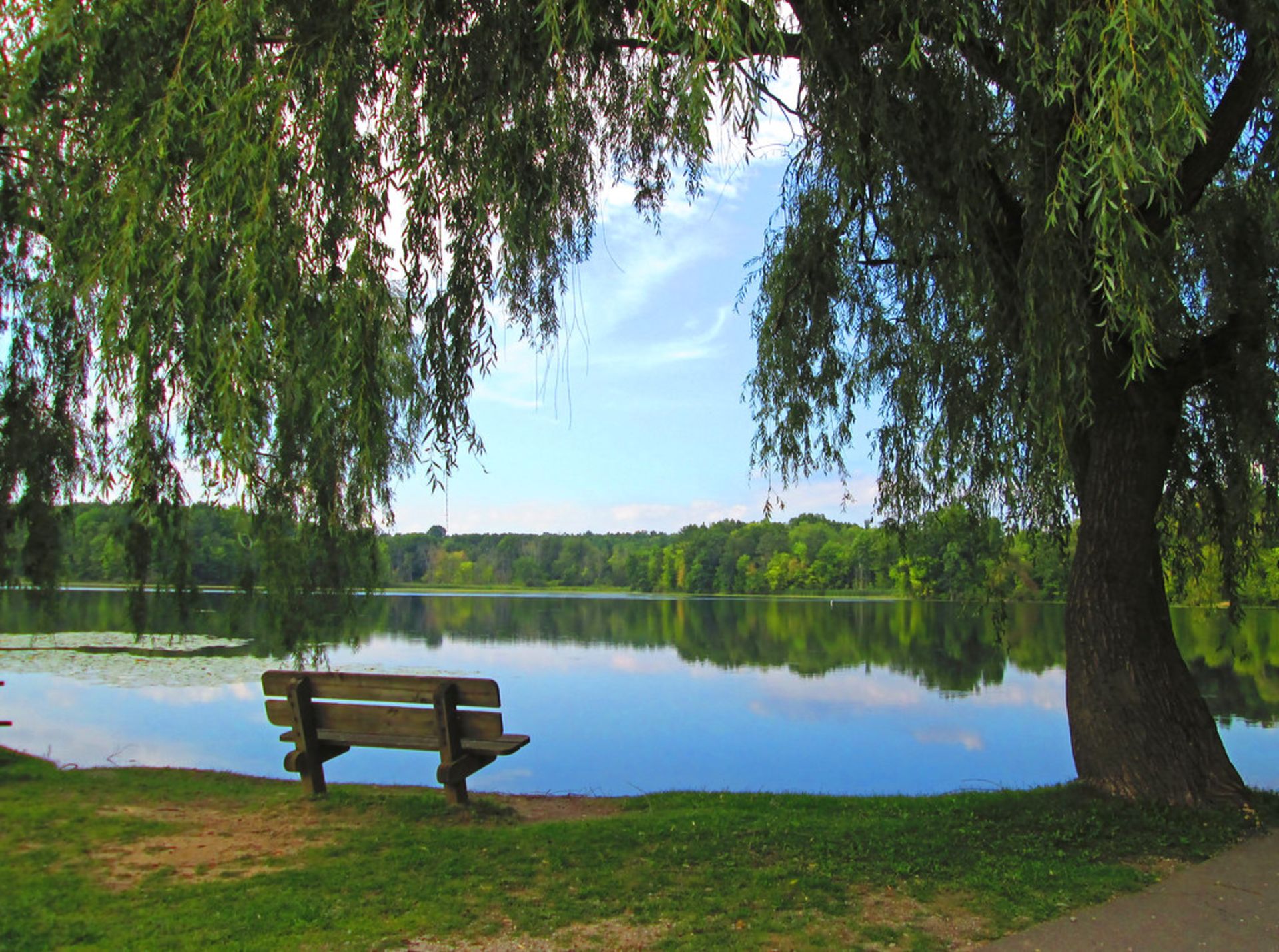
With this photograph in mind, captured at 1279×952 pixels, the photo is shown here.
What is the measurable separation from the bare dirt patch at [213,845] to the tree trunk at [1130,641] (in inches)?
163

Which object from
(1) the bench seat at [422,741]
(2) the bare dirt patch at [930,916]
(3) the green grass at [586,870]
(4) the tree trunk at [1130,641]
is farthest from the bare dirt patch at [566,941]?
(4) the tree trunk at [1130,641]

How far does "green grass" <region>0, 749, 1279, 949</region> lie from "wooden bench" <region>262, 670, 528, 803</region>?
29 centimetres

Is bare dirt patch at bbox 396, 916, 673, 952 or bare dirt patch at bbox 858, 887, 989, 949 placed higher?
bare dirt patch at bbox 396, 916, 673, 952

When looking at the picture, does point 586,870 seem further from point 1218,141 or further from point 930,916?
point 1218,141

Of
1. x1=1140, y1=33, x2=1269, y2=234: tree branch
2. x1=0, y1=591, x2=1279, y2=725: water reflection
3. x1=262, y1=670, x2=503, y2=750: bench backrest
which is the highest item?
x1=1140, y1=33, x2=1269, y2=234: tree branch

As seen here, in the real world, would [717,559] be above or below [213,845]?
above

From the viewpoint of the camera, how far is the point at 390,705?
5.30 metres

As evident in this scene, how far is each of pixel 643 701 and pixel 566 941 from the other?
1109 centimetres

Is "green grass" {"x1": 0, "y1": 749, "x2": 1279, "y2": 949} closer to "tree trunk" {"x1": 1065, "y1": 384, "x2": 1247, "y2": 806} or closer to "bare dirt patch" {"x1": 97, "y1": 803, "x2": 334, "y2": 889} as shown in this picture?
"bare dirt patch" {"x1": 97, "y1": 803, "x2": 334, "y2": 889}

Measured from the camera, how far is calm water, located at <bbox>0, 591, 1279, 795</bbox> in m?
9.16

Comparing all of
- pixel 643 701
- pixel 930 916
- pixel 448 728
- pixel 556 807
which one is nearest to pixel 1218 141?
pixel 930 916

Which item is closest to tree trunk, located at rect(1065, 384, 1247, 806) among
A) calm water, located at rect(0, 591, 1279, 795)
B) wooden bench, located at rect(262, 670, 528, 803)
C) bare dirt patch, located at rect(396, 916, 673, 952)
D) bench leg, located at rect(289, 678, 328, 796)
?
calm water, located at rect(0, 591, 1279, 795)

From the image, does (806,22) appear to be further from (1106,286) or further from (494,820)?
(494,820)

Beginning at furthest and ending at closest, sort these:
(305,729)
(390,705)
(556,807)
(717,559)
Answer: (717,559) < (556,807) < (305,729) < (390,705)
